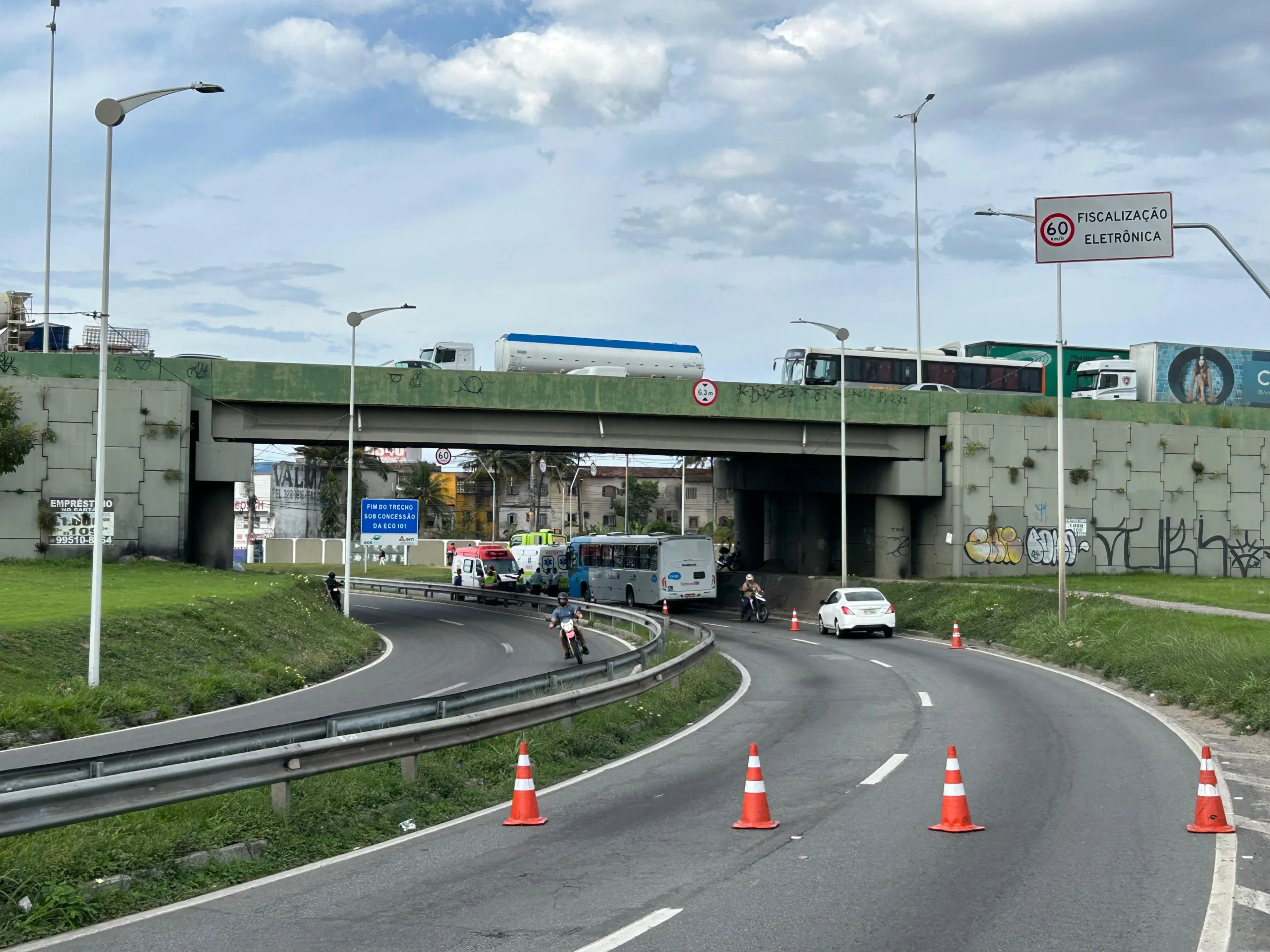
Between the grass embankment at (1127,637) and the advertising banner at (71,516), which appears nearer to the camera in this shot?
the grass embankment at (1127,637)

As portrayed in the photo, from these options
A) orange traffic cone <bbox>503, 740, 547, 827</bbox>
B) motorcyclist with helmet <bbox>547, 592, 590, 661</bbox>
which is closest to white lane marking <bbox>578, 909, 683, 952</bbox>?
orange traffic cone <bbox>503, 740, 547, 827</bbox>

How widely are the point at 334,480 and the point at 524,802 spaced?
10687cm

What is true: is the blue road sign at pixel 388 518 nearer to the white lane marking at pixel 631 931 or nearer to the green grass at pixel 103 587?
the green grass at pixel 103 587

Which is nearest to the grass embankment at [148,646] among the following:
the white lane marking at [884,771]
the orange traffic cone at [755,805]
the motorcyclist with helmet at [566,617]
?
the motorcyclist with helmet at [566,617]

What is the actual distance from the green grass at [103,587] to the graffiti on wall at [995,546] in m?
26.3

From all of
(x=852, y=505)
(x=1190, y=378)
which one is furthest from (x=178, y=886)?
(x=1190, y=378)

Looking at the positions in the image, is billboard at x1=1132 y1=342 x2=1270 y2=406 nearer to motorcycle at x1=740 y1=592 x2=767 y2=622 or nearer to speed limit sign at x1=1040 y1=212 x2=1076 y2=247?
motorcycle at x1=740 y1=592 x2=767 y2=622

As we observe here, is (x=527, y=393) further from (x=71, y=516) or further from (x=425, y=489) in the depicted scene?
(x=425, y=489)

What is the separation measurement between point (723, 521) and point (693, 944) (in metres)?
121

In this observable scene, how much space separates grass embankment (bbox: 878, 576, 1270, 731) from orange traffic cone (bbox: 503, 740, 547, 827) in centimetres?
1151

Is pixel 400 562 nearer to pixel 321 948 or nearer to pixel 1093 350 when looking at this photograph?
pixel 1093 350

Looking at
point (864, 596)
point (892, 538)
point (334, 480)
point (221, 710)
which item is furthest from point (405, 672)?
point (334, 480)

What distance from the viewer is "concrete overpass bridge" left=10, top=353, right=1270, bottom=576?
135 feet

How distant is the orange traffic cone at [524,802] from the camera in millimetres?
11203
